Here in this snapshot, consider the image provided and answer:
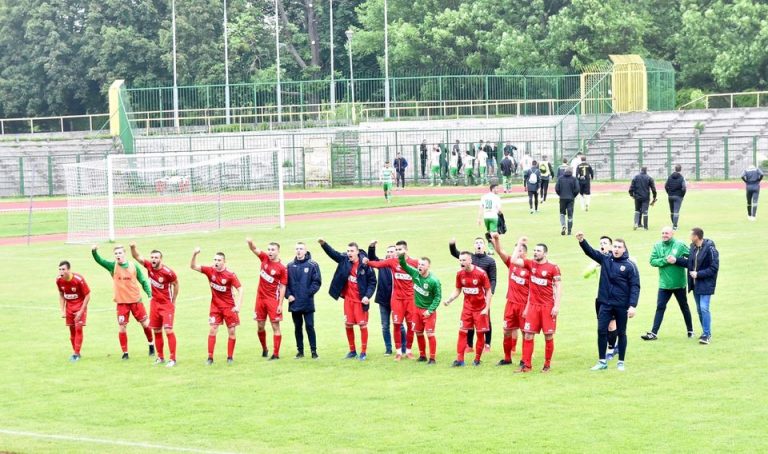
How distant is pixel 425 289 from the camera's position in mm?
19453

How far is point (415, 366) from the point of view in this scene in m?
19.8

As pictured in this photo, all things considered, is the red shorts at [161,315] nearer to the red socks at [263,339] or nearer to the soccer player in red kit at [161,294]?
the soccer player in red kit at [161,294]

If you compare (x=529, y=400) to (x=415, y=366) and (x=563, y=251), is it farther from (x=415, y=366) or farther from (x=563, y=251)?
(x=563, y=251)

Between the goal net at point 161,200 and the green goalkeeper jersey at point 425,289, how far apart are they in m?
21.4

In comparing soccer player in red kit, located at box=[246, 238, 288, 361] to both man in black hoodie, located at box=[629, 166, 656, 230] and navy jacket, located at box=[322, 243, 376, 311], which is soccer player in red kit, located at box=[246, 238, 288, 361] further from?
man in black hoodie, located at box=[629, 166, 656, 230]

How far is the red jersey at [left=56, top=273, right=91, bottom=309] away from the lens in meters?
20.7

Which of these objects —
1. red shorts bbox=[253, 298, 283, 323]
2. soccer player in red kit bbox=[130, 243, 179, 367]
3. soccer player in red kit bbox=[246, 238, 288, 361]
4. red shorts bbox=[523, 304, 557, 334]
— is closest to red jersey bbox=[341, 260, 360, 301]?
soccer player in red kit bbox=[246, 238, 288, 361]

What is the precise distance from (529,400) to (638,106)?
54476 millimetres

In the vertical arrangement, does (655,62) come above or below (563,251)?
above

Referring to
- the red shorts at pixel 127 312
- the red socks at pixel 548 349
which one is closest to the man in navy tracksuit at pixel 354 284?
the red socks at pixel 548 349

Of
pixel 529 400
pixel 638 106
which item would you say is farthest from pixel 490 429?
pixel 638 106

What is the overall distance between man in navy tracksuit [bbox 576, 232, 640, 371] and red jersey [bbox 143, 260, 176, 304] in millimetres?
6603

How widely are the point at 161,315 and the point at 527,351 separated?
5811 millimetres

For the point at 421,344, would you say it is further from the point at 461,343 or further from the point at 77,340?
the point at 77,340
